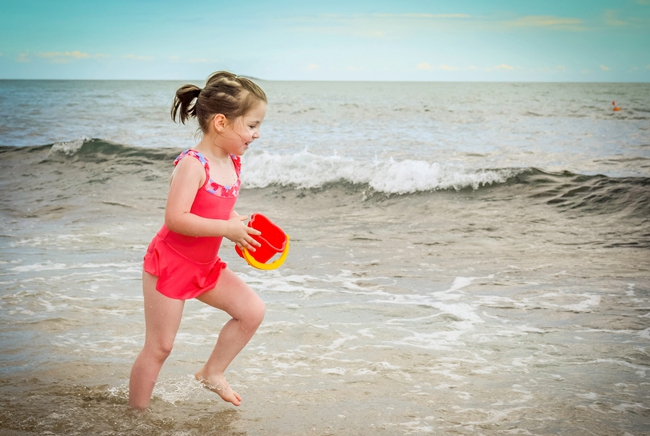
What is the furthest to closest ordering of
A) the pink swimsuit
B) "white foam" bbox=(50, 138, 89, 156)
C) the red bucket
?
1. "white foam" bbox=(50, 138, 89, 156)
2. the red bucket
3. the pink swimsuit

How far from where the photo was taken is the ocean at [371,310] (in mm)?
2963

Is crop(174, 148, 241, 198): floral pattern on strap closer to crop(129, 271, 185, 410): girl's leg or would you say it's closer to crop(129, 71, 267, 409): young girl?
crop(129, 71, 267, 409): young girl

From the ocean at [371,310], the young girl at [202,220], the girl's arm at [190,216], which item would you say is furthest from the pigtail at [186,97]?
the ocean at [371,310]

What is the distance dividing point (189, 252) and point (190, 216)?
8.6 inches

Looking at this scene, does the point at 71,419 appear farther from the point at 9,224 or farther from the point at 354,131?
the point at 354,131

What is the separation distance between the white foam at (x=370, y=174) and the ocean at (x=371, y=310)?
52mm

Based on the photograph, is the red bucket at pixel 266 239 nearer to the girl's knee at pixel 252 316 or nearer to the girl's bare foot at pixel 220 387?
the girl's knee at pixel 252 316

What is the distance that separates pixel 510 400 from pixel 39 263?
4373mm

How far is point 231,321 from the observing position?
2.89 metres

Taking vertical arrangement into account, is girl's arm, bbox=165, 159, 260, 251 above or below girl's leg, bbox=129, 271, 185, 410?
above

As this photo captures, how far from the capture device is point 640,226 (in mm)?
7809

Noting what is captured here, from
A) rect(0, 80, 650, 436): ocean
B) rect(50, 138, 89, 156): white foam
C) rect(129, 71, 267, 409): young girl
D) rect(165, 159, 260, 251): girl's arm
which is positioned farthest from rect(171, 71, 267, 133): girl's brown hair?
rect(50, 138, 89, 156): white foam

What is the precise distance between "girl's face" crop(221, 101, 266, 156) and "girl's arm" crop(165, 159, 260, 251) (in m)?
0.20

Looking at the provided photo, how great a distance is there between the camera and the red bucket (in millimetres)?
2762
